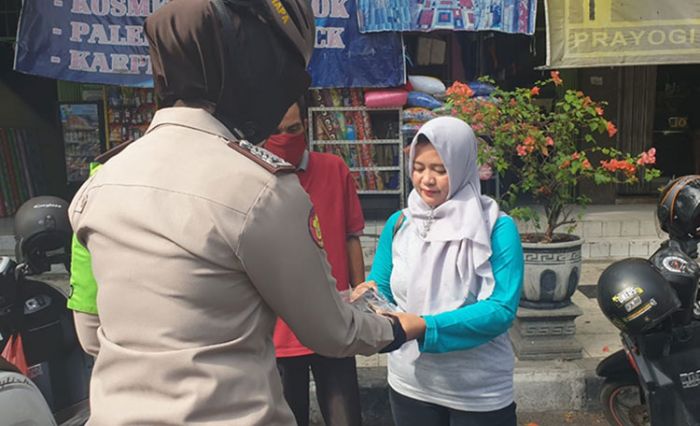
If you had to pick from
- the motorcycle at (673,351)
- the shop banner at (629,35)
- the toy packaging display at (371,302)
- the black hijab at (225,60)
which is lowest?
the motorcycle at (673,351)

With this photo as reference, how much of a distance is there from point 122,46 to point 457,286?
5.81 meters

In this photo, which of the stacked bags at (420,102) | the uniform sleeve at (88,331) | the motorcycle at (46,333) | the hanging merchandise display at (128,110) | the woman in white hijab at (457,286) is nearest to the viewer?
the uniform sleeve at (88,331)

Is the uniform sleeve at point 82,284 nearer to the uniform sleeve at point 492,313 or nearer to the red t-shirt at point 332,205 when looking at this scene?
the uniform sleeve at point 492,313

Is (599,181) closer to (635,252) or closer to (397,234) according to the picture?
(397,234)

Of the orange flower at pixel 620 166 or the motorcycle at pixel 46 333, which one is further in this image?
the orange flower at pixel 620 166

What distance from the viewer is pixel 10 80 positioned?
28.8 feet

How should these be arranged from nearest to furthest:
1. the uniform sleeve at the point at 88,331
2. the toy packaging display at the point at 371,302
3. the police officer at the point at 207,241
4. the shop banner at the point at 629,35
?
the police officer at the point at 207,241 < the uniform sleeve at the point at 88,331 < the toy packaging display at the point at 371,302 < the shop banner at the point at 629,35

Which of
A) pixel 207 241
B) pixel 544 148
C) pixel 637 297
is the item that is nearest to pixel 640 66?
pixel 544 148

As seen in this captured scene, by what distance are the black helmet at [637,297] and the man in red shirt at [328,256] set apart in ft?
3.64

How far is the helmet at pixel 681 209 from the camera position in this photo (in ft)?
9.58

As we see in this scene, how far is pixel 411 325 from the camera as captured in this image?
1785 millimetres

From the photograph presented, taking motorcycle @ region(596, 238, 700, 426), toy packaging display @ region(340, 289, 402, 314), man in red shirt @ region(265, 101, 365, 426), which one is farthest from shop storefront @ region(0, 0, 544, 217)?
toy packaging display @ region(340, 289, 402, 314)

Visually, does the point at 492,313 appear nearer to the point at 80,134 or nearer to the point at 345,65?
the point at 345,65

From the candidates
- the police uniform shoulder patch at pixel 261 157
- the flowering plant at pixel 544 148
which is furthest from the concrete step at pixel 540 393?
the police uniform shoulder patch at pixel 261 157
